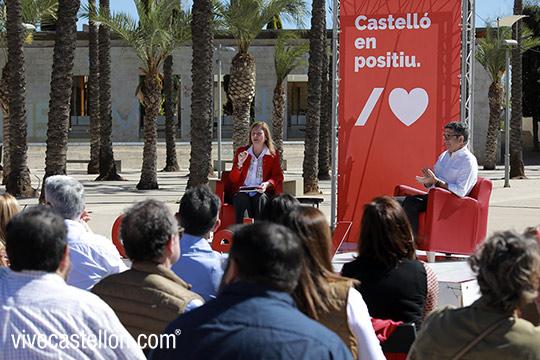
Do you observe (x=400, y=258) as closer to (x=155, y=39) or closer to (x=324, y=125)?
(x=155, y=39)

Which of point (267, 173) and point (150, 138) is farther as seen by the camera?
point (150, 138)

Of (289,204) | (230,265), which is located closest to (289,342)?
(230,265)

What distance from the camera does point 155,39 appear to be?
20.1m

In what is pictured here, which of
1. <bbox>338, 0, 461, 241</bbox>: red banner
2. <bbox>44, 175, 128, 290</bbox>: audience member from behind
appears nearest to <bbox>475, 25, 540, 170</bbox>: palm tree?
<bbox>338, 0, 461, 241</bbox>: red banner

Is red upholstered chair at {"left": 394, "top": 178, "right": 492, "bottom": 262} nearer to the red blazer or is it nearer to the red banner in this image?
the red banner

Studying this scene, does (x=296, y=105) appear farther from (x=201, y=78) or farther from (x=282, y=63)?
(x=201, y=78)

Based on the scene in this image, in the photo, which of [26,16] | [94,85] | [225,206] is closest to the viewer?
[225,206]

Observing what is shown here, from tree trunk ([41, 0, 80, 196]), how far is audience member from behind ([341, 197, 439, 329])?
38.0ft

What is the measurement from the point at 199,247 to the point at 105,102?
1897 cm

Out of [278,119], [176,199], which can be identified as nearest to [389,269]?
[176,199]

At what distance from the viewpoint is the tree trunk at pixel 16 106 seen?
1645 centimetres

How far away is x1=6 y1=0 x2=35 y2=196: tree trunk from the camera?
1645cm

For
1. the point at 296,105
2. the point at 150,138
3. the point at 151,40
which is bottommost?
the point at 150,138

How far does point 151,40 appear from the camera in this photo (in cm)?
2019
